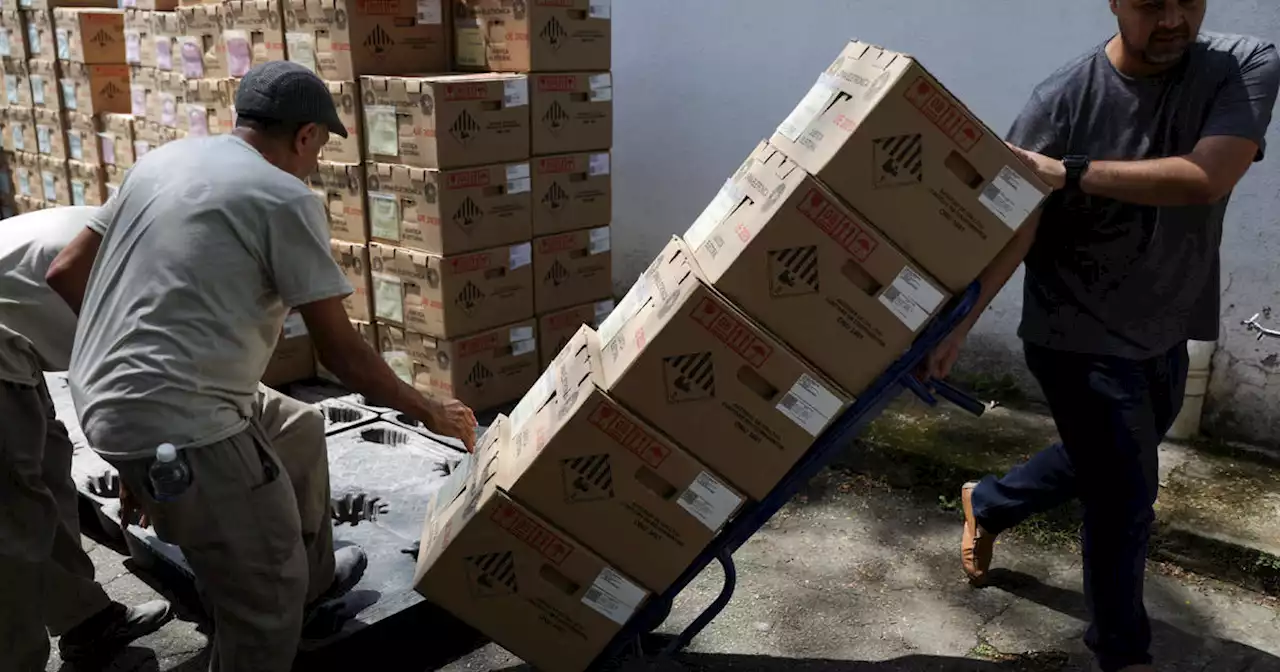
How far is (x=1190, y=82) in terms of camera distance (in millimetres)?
2391

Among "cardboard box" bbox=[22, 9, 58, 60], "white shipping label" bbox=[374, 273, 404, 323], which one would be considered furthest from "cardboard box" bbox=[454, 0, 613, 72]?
"cardboard box" bbox=[22, 9, 58, 60]

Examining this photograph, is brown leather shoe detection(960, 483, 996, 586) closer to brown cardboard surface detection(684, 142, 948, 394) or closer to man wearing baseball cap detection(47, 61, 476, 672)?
brown cardboard surface detection(684, 142, 948, 394)

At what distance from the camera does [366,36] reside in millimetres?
4285

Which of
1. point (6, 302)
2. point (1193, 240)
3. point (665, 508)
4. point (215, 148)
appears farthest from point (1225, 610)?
point (6, 302)

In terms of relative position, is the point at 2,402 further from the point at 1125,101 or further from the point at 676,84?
the point at 676,84

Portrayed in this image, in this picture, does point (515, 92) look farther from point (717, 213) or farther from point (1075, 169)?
point (1075, 169)

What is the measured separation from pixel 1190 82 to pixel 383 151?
3.07 metres

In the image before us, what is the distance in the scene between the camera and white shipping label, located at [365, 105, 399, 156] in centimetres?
420

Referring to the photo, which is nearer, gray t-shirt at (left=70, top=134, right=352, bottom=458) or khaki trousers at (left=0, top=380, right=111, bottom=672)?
gray t-shirt at (left=70, top=134, right=352, bottom=458)

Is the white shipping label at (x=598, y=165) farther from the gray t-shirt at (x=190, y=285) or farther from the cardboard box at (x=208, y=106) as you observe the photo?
the gray t-shirt at (x=190, y=285)

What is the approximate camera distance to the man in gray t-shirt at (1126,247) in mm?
2314

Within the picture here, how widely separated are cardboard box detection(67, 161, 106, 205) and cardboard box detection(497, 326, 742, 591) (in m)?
4.93

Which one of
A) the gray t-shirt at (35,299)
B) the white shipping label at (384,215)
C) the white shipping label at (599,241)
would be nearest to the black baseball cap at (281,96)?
the gray t-shirt at (35,299)

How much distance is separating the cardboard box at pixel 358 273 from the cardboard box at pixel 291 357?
0.33 meters
